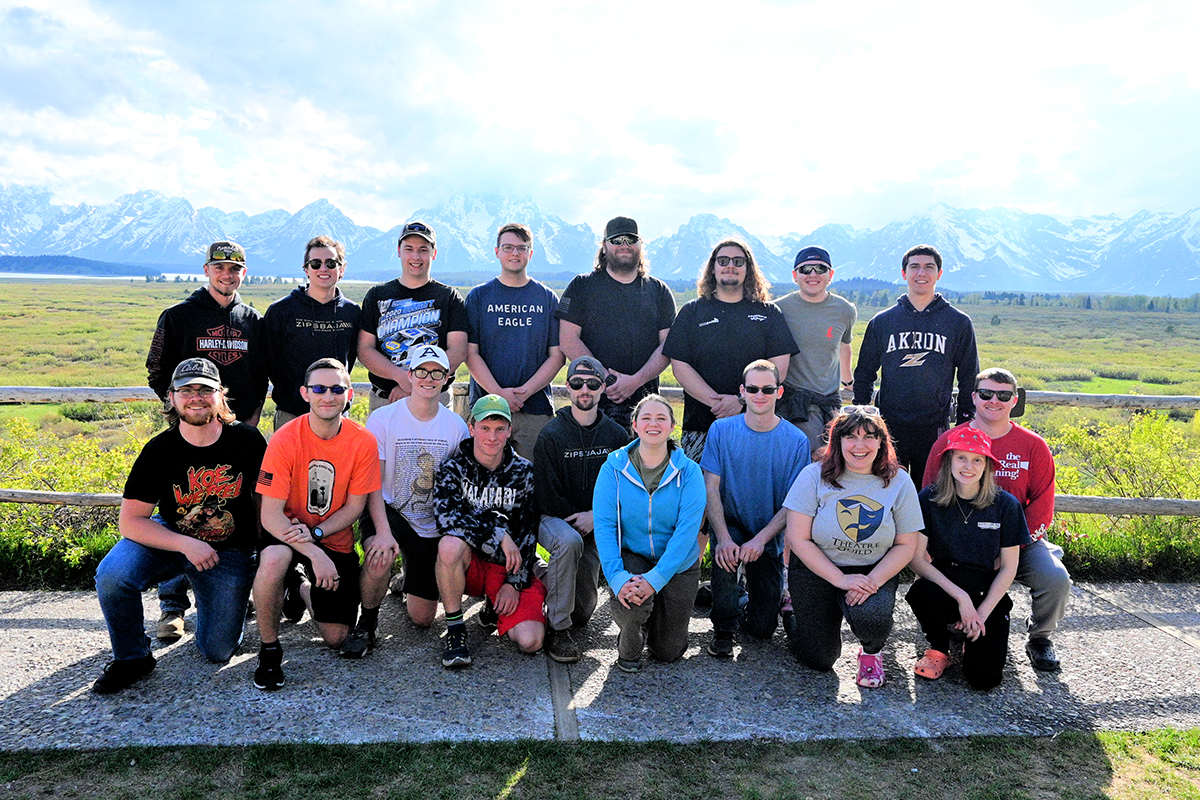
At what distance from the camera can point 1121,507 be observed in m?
5.99

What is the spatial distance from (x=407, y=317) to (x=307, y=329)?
71 centimetres

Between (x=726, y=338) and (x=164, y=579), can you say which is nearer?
(x=164, y=579)

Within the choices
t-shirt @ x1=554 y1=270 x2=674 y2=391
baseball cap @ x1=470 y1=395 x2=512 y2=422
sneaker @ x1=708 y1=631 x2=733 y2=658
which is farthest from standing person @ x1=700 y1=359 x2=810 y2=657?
baseball cap @ x1=470 y1=395 x2=512 y2=422

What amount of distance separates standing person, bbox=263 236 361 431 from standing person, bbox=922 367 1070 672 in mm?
4166

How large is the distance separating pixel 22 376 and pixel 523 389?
46554 millimetres

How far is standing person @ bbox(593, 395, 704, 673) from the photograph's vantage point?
4273mm

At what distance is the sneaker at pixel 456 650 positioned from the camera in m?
4.16

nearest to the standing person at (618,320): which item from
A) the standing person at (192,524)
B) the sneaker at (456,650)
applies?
the sneaker at (456,650)

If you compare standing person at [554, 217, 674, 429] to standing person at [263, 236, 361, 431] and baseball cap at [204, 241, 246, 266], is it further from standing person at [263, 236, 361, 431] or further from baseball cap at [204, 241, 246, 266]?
baseball cap at [204, 241, 246, 266]

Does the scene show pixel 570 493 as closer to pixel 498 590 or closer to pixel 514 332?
pixel 498 590

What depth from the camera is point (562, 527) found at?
4582mm

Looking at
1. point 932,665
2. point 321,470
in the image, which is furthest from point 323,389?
point 932,665

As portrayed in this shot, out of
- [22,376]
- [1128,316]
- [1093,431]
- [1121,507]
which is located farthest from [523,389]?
[1128,316]

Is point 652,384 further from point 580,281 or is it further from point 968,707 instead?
point 968,707
